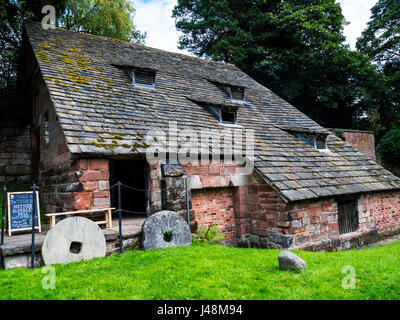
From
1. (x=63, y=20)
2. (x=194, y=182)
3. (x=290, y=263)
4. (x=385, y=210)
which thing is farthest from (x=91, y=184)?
(x=63, y=20)

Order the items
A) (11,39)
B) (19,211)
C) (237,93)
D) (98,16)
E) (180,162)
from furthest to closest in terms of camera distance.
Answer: (98,16), (11,39), (237,93), (180,162), (19,211)

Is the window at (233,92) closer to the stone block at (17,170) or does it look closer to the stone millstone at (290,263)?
the stone millstone at (290,263)

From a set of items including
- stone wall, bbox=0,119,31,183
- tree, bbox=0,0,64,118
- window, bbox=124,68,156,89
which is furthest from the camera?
tree, bbox=0,0,64,118

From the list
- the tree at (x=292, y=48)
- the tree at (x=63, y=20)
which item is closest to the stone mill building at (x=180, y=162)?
the tree at (x=63, y=20)

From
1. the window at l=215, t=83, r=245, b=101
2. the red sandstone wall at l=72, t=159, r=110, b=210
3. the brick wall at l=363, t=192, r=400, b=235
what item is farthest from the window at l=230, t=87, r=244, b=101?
the red sandstone wall at l=72, t=159, r=110, b=210

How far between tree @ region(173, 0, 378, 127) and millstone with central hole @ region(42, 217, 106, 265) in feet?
61.7

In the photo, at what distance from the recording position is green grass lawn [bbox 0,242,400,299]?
399 centimetres

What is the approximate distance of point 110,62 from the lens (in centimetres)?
1091

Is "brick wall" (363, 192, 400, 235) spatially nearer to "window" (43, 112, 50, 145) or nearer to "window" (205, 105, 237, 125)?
"window" (205, 105, 237, 125)

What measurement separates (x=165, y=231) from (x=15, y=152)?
9110 mm

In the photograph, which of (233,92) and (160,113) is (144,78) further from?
(233,92)

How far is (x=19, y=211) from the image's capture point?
257 inches

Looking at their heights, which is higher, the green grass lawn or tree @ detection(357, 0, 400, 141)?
tree @ detection(357, 0, 400, 141)

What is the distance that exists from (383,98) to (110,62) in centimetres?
2218
